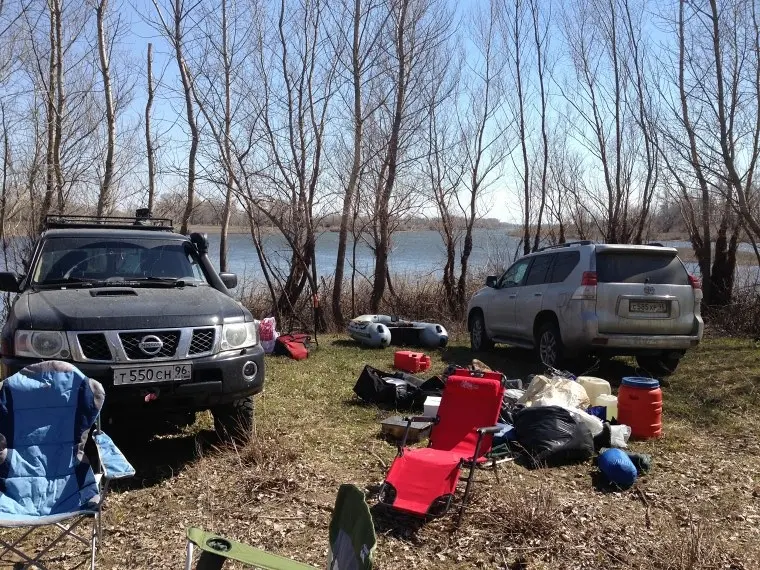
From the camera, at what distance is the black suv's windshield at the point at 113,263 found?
5484 millimetres

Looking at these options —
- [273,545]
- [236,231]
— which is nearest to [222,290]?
[273,545]

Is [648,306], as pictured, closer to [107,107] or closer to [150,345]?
[150,345]

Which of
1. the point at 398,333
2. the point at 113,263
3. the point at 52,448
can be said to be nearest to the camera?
the point at 52,448

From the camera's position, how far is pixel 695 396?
7.61m

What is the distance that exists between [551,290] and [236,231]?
30.3 ft

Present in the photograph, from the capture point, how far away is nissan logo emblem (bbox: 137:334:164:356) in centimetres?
452

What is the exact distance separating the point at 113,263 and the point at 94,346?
1.41 metres

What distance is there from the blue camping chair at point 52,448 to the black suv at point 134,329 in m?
0.57

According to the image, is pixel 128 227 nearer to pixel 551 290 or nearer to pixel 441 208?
pixel 551 290

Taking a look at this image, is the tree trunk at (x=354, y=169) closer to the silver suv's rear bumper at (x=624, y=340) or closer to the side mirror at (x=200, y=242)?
the silver suv's rear bumper at (x=624, y=340)

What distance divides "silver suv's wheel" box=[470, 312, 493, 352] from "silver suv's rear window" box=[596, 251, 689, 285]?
3.08m

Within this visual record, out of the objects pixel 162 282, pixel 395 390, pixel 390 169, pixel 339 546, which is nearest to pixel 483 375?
pixel 395 390

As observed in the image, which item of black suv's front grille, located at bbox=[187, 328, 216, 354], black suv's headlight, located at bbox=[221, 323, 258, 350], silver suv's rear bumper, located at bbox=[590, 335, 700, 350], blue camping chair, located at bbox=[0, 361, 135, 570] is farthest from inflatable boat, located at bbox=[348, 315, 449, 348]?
blue camping chair, located at bbox=[0, 361, 135, 570]

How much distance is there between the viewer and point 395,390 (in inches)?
273
